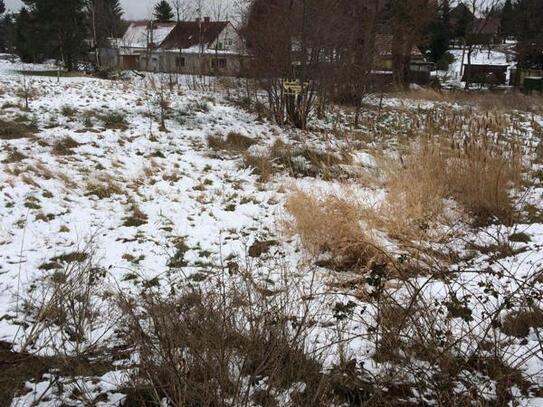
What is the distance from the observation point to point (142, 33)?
43750 millimetres

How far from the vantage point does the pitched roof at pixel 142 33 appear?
140 feet

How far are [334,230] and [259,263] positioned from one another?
0.92m

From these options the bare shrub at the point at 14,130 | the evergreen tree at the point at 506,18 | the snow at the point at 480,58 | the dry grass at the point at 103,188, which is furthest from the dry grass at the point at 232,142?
the evergreen tree at the point at 506,18

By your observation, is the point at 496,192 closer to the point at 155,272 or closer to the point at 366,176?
the point at 366,176

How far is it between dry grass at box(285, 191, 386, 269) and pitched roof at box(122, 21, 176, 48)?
40.1 metres

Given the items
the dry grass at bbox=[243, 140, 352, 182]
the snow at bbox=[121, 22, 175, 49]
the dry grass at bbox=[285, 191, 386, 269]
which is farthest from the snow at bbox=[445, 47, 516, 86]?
the dry grass at bbox=[285, 191, 386, 269]

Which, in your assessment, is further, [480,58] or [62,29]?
Result: [480,58]

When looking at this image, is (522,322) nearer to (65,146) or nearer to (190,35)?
(65,146)

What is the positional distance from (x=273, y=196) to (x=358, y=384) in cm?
397

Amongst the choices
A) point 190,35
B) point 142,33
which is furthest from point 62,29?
point 142,33

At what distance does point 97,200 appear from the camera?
227 inches

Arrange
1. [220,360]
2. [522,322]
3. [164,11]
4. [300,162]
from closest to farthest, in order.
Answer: [220,360] → [522,322] → [300,162] → [164,11]

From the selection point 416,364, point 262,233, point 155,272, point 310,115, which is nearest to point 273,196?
point 262,233

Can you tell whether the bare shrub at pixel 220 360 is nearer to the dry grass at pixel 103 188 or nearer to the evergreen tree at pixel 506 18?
the dry grass at pixel 103 188
